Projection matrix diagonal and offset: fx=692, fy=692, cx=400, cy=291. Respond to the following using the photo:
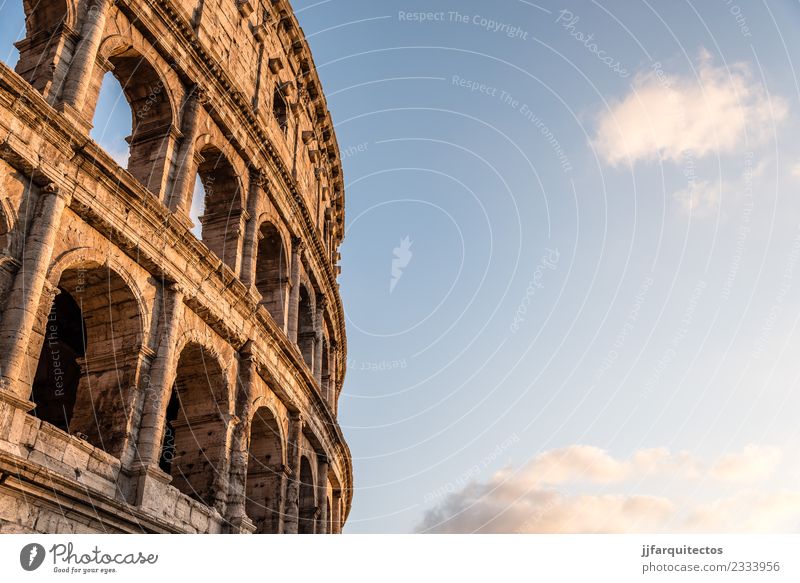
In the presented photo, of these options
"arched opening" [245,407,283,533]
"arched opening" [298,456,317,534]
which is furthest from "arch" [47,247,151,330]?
"arched opening" [298,456,317,534]

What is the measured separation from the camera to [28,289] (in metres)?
9.69

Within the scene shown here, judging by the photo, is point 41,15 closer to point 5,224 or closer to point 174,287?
point 5,224

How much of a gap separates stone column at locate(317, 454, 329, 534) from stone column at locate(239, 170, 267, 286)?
259 inches

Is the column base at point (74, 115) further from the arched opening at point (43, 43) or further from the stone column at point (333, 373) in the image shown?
the stone column at point (333, 373)

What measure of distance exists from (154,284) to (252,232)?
4.46m

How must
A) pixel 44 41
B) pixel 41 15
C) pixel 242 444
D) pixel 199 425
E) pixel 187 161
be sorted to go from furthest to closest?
pixel 187 161 < pixel 242 444 < pixel 199 425 < pixel 41 15 < pixel 44 41

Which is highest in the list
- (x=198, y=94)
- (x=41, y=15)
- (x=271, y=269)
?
(x=198, y=94)

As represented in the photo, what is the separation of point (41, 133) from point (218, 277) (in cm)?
462

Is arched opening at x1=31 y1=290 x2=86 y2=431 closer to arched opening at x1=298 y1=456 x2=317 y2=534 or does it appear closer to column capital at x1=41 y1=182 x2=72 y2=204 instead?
column capital at x1=41 y1=182 x2=72 y2=204

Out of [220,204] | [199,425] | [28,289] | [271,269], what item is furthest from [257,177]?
Result: [28,289]

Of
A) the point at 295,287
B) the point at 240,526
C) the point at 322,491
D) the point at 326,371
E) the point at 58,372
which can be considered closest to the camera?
the point at 240,526

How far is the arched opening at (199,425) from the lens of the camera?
1348 centimetres

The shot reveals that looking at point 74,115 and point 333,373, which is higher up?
point 333,373

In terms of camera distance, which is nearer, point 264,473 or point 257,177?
point 264,473
